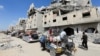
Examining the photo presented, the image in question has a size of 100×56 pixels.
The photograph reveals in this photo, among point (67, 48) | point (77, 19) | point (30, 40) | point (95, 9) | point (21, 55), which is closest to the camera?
point (67, 48)

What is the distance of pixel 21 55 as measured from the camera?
12594mm

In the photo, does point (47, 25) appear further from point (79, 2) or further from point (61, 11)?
point (79, 2)

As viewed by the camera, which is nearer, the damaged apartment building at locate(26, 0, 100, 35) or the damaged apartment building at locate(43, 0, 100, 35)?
the damaged apartment building at locate(43, 0, 100, 35)

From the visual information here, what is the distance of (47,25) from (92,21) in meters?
19.6

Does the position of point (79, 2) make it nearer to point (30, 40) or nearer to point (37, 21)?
point (37, 21)

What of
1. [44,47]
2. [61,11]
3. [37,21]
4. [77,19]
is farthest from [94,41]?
[37,21]

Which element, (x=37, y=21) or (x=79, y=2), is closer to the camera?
(x=37, y=21)

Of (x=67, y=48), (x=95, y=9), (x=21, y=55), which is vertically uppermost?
(x=95, y=9)

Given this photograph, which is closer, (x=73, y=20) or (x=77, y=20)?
(x=77, y=20)

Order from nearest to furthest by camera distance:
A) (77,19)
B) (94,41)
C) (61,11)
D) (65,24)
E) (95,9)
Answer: (94,41) < (95,9) < (77,19) < (65,24) < (61,11)

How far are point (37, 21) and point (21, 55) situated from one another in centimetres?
3638

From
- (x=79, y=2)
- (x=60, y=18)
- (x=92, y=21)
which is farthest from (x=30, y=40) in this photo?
(x=79, y=2)

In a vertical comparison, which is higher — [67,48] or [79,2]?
[79,2]

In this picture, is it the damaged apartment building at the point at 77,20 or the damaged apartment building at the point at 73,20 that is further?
the damaged apartment building at the point at 73,20
